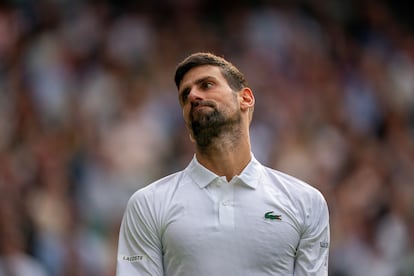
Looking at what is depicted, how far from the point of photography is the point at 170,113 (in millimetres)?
10867

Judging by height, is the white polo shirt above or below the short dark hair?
below

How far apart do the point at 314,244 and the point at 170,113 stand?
6.00 meters

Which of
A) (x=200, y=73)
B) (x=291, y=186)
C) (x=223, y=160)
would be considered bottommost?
(x=291, y=186)

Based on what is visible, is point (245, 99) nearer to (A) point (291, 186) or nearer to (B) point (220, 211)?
(A) point (291, 186)

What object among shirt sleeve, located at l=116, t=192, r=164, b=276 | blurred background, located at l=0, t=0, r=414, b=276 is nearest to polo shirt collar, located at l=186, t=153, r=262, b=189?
shirt sleeve, located at l=116, t=192, r=164, b=276

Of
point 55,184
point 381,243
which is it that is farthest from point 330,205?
point 55,184

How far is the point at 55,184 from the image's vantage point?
31.3 feet

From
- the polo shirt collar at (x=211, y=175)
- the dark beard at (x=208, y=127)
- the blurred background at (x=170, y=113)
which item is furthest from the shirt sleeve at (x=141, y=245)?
the blurred background at (x=170, y=113)

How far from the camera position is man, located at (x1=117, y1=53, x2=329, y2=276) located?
4793 mm

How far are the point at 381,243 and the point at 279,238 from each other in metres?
5.34

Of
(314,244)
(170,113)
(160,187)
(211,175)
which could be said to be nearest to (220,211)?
(211,175)

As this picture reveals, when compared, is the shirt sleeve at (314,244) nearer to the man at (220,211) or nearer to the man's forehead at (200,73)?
the man at (220,211)

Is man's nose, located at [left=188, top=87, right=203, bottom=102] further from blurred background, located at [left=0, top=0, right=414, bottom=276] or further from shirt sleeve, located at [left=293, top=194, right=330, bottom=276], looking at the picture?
blurred background, located at [left=0, top=0, right=414, bottom=276]

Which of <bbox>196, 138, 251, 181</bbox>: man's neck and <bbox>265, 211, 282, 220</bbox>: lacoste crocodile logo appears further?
<bbox>196, 138, 251, 181</bbox>: man's neck
